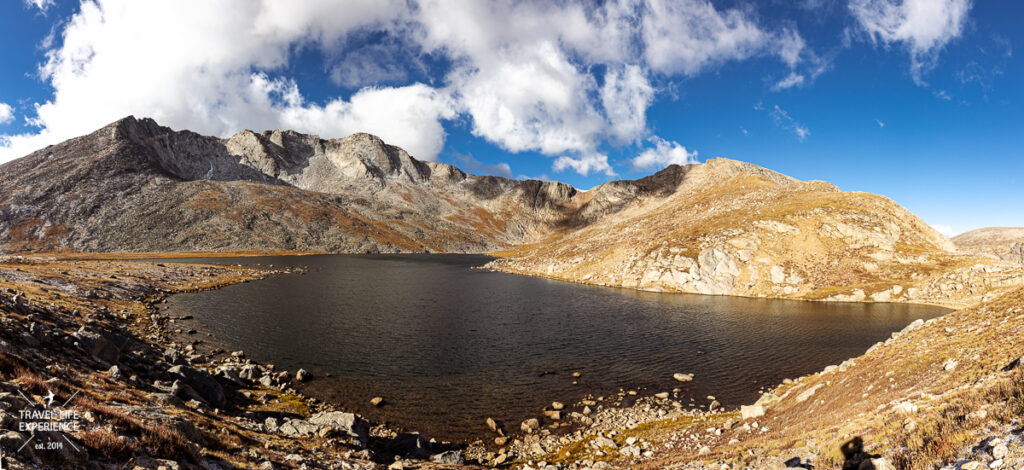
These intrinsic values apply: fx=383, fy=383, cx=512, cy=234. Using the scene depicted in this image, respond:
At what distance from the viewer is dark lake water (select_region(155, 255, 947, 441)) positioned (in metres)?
30.9

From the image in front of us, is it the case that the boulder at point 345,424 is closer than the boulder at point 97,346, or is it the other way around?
the boulder at point 345,424

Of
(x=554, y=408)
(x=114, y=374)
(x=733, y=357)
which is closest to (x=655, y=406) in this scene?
(x=554, y=408)

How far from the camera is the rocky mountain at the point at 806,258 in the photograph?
7244 centimetres

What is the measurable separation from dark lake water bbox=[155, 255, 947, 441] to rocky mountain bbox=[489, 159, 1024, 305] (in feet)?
25.4

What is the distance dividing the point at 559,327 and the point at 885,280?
72.2 metres

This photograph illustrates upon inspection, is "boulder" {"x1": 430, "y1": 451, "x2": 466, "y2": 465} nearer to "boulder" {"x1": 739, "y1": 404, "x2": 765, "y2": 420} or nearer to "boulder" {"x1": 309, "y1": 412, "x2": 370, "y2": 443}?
"boulder" {"x1": 309, "y1": 412, "x2": 370, "y2": 443}

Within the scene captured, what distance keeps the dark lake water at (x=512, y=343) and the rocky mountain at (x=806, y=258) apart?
7.73 m

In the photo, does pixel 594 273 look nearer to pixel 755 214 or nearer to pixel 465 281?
pixel 465 281

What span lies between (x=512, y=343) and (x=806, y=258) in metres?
78.4

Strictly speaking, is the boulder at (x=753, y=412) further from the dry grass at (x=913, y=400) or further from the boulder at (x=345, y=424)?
the boulder at (x=345, y=424)

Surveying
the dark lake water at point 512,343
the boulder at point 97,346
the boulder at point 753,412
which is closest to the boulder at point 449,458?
the dark lake water at point 512,343

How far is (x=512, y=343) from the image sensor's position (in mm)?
45000

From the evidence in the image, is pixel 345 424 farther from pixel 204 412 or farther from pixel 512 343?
pixel 512 343

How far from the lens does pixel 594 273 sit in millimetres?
108375
